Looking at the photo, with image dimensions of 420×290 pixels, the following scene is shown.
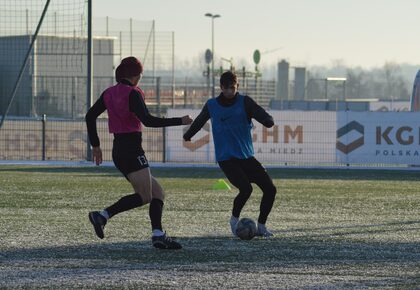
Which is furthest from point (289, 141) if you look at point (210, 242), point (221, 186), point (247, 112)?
point (210, 242)

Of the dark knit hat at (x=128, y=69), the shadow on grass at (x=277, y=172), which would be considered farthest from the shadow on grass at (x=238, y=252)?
the shadow on grass at (x=277, y=172)

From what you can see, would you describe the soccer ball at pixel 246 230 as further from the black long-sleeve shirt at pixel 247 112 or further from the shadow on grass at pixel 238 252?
the black long-sleeve shirt at pixel 247 112

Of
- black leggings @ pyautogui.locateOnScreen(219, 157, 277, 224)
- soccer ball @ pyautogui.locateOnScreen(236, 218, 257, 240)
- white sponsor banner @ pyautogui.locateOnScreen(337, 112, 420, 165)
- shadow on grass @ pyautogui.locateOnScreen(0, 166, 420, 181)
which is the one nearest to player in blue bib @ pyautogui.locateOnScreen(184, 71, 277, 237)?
black leggings @ pyautogui.locateOnScreen(219, 157, 277, 224)

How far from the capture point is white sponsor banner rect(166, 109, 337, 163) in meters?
30.2

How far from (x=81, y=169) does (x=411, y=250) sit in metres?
16.3

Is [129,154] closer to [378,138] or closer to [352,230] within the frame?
[352,230]

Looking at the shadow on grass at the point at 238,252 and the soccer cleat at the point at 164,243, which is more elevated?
the soccer cleat at the point at 164,243

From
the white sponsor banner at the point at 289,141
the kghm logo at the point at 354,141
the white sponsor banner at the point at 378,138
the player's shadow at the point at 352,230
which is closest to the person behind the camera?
the player's shadow at the point at 352,230

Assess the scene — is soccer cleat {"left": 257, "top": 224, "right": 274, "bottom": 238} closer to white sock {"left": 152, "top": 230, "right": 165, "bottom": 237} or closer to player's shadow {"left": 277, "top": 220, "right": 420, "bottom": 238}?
player's shadow {"left": 277, "top": 220, "right": 420, "bottom": 238}

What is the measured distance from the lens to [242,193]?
12828 mm

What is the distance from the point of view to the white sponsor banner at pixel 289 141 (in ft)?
99.1

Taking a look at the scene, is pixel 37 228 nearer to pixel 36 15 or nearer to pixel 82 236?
pixel 82 236

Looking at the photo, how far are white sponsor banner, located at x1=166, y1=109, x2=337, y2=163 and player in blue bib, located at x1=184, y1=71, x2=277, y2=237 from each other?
1726 cm

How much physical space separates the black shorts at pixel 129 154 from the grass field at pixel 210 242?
805 mm
